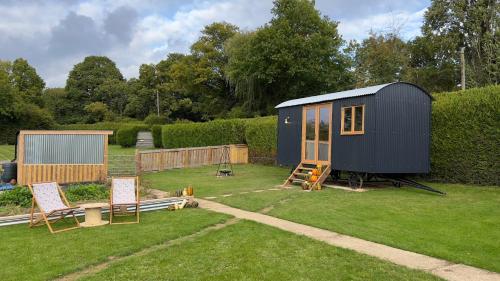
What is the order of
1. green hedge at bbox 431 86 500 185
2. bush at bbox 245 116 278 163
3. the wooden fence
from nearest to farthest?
green hedge at bbox 431 86 500 185, the wooden fence, bush at bbox 245 116 278 163

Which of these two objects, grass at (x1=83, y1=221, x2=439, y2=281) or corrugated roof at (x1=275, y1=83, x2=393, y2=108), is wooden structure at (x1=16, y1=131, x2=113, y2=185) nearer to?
corrugated roof at (x1=275, y1=83, x2=393, y2=108)

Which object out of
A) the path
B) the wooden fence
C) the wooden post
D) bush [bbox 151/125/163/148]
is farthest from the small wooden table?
bush [bbox 151/125/163/148]

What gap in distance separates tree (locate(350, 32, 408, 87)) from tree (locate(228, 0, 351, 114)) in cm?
199

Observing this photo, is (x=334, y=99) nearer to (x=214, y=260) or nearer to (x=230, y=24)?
(x=214, y=260)

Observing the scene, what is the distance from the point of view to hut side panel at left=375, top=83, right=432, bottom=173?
1317cm

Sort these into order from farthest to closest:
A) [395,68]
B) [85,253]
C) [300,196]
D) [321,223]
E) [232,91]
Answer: [232,91] < [395,68] < [300,196] < [321,223] < [85,253]

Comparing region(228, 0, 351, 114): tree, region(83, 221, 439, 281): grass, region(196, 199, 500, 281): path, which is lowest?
region(83, 221, 439, 281): grass

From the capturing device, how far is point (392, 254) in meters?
6.25

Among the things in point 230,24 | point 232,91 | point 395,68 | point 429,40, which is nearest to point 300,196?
point 395,68

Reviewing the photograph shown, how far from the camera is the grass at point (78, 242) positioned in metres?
5.71

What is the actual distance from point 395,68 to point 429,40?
3.86 metres

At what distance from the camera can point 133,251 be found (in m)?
6.52

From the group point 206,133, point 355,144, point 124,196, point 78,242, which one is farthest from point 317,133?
point 206,133

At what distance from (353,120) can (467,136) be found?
3472 mm
